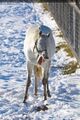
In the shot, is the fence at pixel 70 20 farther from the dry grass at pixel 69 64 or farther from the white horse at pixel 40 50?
the white horse at pixel 40 50

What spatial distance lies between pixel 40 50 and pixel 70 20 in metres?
4.53

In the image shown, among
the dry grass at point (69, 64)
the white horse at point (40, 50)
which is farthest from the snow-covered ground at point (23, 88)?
the white horse at point (40, 50)

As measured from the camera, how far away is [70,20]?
10.9 meters

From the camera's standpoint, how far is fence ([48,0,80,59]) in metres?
9.84

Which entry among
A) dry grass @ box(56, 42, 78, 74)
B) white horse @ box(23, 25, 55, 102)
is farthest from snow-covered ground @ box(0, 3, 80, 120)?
white horse @ box(23, 25, 55, 102)

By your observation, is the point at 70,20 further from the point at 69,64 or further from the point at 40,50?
the point at 40,50

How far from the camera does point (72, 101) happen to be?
7.36m

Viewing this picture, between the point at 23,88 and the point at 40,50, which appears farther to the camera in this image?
the point at 23,88

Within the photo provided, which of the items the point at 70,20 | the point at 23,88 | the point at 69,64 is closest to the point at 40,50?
the point at 23,88

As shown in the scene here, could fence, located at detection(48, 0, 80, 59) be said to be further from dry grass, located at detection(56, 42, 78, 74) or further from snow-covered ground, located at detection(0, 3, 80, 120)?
snow-covered ground, located at detection(0, 3, 80, 120)

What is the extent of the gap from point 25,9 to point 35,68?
9.55 meters

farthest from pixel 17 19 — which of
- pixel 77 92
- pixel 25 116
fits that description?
pixel 25 116

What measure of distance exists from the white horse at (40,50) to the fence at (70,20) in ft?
8.12

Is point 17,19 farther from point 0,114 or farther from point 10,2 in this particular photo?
point 0,114
